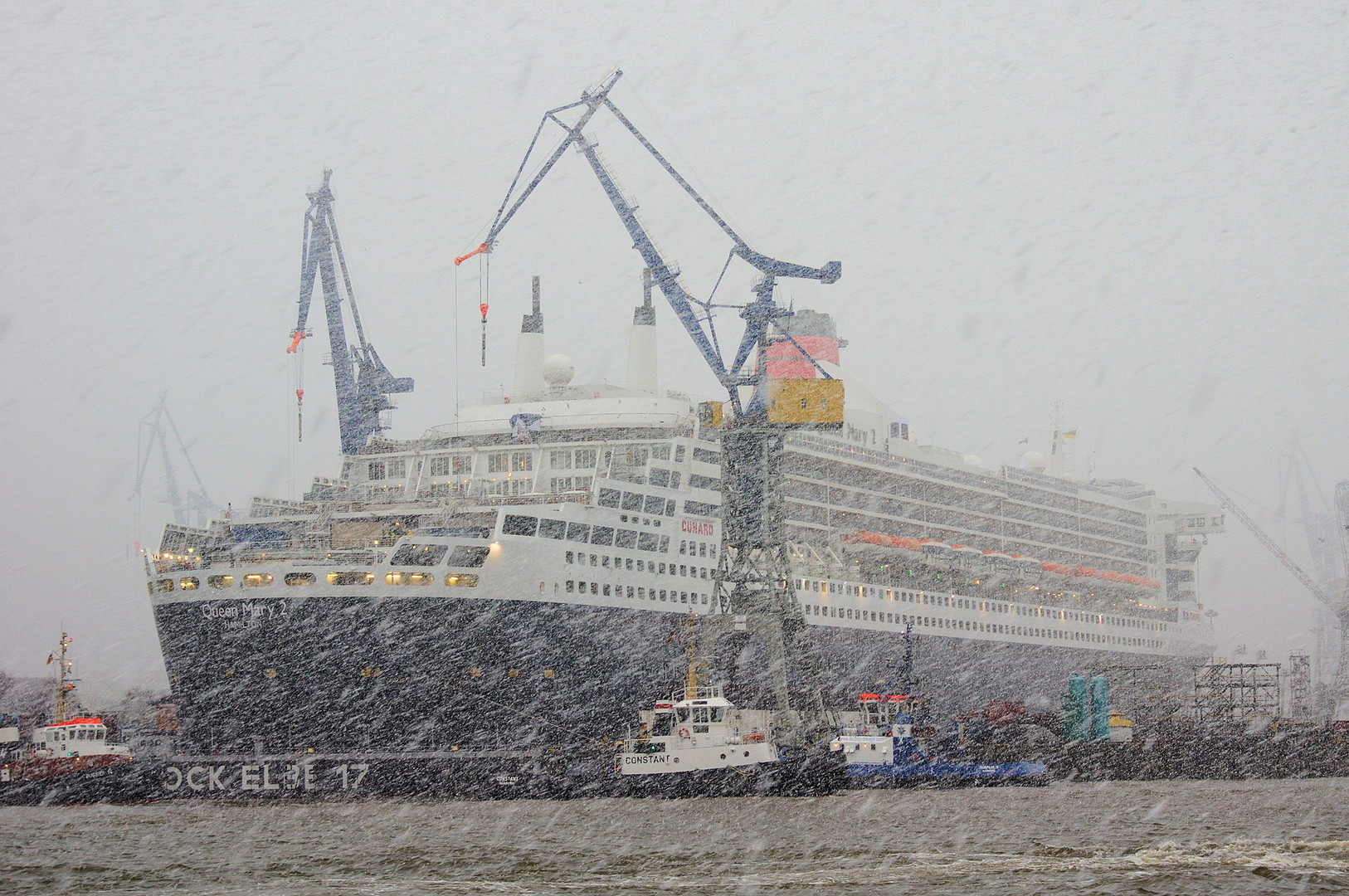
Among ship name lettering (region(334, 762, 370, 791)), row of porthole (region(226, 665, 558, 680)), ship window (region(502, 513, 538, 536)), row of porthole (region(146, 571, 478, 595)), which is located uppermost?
ship window (region(502, 513, 538, 536))

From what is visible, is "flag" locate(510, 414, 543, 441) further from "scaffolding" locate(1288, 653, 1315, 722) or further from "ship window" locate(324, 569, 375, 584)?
"scaffolding" locate(1288, 653, 1315, 722)

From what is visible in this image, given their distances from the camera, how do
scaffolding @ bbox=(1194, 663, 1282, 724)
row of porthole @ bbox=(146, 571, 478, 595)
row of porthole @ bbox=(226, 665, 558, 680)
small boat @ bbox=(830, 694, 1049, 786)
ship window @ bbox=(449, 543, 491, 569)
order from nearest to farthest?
1. row of porthole @ bbox=(226, 665, 558, 680)
2. row of porthole @ bbox=(146, 571, 478, 595)
3. ship window @ bbox=(449, 543, 491, 569)
4. small boat @ bbox=(830, 694, 1049, 786)
5. scaffolding @ bbox=(1194, 663, 1282, 724)

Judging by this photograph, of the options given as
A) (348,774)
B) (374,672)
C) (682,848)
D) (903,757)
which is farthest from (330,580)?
(903,757)

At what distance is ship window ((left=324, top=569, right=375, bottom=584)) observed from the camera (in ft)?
157

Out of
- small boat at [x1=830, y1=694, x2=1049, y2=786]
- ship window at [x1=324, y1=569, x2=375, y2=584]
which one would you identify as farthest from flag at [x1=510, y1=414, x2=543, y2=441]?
small boat at [x1=830, y1=694, x2=1049, y2=786]

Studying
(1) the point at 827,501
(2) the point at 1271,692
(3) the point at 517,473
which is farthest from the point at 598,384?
(2) the point at 1271,692

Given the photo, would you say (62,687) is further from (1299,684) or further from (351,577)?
(1299,684)

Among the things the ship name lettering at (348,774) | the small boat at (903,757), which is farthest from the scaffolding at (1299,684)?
the ship name lettering at (348,774)

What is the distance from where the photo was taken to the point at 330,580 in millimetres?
47969

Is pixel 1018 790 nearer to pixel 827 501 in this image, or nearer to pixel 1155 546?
pixel 827 501

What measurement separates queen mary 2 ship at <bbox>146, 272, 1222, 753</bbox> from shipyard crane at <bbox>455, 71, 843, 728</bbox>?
1.42 m

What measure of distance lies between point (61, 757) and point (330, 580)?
36.9 ft

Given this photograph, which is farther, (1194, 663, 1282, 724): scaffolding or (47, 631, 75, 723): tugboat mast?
(1194, 663, 1282, 724): scaffolding

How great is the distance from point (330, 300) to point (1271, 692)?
176ft
